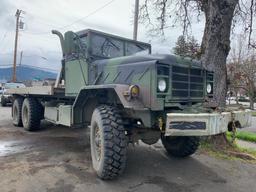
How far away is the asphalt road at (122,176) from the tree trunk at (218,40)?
188 cm

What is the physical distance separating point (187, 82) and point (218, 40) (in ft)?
9.06

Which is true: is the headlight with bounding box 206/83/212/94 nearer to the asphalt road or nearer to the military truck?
the military truck

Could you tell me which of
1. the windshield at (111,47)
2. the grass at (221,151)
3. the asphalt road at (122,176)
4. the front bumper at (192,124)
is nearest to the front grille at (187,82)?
the front bumper at (192,124)

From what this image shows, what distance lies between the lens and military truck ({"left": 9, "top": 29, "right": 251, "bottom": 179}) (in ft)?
15.3

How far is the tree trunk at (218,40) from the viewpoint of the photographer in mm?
7387

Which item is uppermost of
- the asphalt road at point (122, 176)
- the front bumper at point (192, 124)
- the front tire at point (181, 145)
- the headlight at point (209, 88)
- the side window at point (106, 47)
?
the side window at point (106, 47)

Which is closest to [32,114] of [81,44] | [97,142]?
[81,44]

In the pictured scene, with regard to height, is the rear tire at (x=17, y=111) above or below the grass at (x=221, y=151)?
above

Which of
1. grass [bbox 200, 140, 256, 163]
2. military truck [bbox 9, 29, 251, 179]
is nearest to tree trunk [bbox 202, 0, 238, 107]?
grass [bbox 200, 140, 256, 163]

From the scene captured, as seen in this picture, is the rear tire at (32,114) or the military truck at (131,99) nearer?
the military truck at (131,99)

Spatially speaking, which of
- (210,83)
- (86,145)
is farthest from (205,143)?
(86,145)

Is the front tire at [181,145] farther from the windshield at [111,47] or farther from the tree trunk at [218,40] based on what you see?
the windshield at [111,47]

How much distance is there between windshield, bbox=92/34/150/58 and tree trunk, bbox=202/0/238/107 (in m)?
1.82

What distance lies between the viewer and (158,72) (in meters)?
4.77
